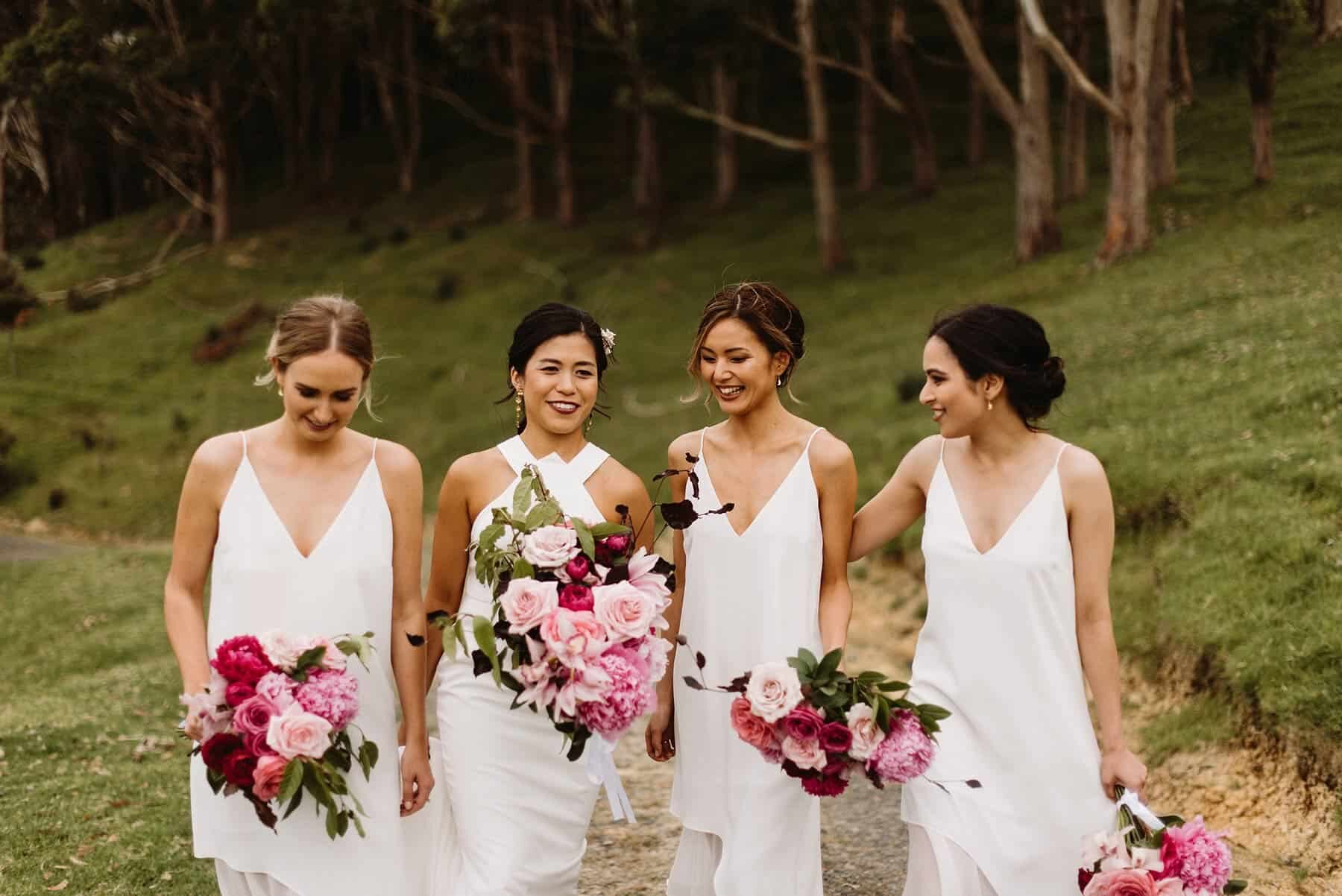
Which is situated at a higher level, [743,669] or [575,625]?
[575,625]

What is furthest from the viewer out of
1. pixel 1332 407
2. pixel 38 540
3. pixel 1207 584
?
pixel 38 540

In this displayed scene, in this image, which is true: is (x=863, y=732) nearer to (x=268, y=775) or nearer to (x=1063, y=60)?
(x=268, y=775)

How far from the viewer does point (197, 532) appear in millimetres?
4422

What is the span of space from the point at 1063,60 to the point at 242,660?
18.9 meters

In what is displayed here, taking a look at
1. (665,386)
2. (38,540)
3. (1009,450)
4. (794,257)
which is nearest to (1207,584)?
(1009,450)

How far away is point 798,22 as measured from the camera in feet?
89.4

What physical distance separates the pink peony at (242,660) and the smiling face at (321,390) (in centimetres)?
85

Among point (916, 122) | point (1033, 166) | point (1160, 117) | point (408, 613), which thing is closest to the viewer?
point (408, 613)

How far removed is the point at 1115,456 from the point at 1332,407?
194 cm

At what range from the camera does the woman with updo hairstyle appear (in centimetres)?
437

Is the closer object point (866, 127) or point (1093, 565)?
point (1093, 565)

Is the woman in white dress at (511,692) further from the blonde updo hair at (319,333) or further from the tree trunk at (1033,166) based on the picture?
the tree trunk at (1033,166)

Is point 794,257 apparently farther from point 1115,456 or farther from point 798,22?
point 1115,456

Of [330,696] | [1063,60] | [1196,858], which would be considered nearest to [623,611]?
[330,696]
